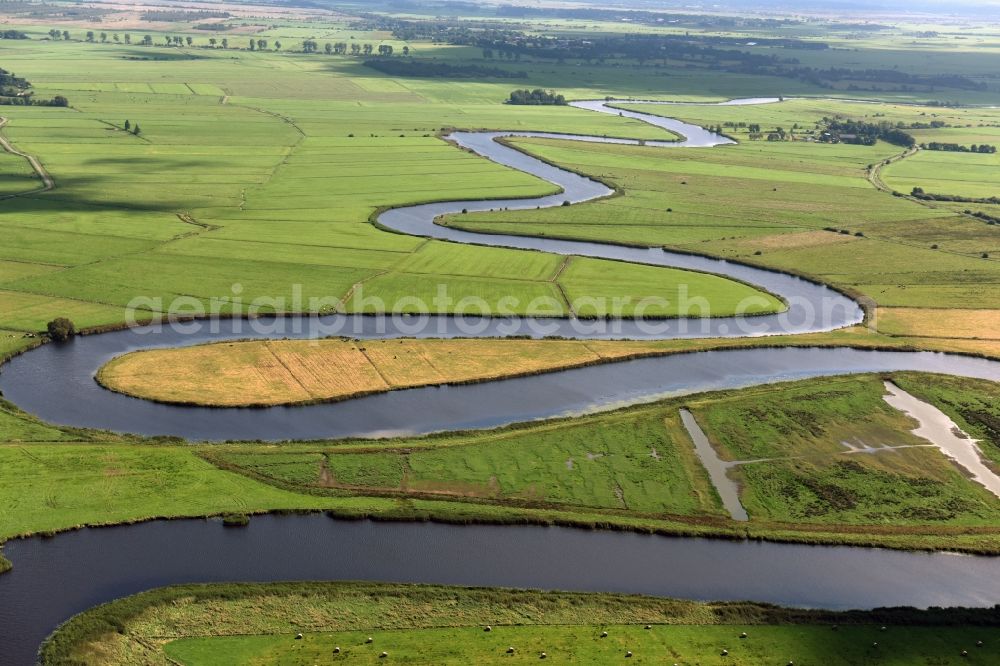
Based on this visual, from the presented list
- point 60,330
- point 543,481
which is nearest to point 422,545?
point 543,481

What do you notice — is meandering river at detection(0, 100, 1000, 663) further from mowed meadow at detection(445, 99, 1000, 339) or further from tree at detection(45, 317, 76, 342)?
mowed meadow at detection(445, 99, 1000, 339)

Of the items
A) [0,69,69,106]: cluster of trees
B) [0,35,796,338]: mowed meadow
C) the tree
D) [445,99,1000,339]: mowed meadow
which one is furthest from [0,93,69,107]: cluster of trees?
the tree

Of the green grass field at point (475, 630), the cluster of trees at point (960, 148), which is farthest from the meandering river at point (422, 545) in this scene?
the cluster of trees at point (960, 148)

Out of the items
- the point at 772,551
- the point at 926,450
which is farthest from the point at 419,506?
the point at 926,450

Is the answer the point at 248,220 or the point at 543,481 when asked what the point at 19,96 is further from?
the point at 543,481

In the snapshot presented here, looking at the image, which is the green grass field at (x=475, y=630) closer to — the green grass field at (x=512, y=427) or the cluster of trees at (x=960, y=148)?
the green grass field at (x=512, y=427)

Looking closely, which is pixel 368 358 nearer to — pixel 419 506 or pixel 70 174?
pixel 419 506
